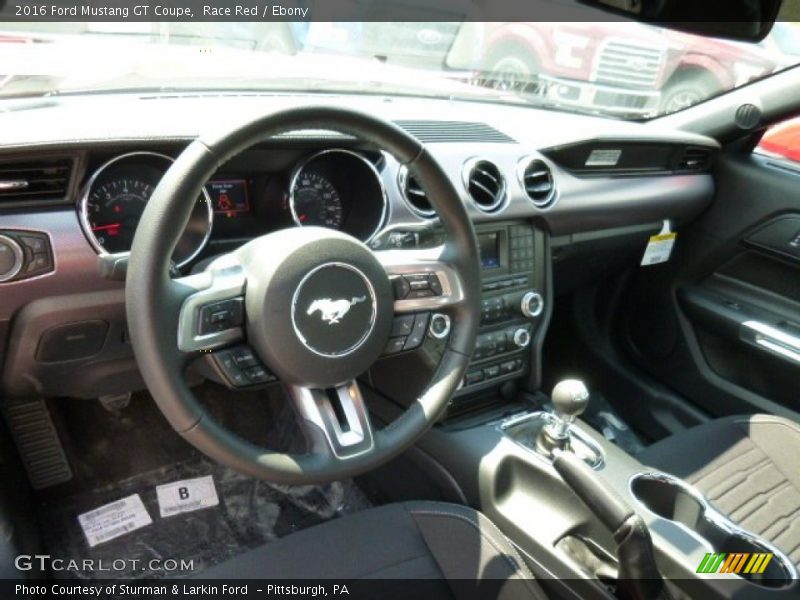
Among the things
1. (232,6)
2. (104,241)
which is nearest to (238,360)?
(104,241)

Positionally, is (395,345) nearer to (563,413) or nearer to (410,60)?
(563,413)

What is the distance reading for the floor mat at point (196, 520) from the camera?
204 cm

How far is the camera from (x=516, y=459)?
1815 mm

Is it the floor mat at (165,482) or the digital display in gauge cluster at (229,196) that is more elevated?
the digital display in gauge cluster at (229,196)

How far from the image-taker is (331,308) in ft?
4.08

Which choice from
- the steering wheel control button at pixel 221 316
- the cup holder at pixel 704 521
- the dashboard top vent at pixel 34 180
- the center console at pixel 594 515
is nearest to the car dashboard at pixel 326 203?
the dashboard top vent at pixel 34 180

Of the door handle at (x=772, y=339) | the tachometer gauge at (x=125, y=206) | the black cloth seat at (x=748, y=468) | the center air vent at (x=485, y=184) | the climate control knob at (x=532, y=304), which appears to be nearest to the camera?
the tachometer gauge at (x=125, y=206)

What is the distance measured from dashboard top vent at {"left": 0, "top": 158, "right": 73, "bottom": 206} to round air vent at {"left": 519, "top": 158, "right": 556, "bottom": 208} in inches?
48.4

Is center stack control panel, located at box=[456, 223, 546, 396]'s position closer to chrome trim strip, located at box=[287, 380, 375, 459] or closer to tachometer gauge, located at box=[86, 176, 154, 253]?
chrome trim strip, located at box=[287, 380, 375, 459]

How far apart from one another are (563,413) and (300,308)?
0.84m

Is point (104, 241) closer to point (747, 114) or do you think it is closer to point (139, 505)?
point (139, 505)

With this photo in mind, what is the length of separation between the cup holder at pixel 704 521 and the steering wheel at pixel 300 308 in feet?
2.38

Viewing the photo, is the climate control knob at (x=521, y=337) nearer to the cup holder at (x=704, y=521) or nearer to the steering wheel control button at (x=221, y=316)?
the cup holder at (x=704, y=521)

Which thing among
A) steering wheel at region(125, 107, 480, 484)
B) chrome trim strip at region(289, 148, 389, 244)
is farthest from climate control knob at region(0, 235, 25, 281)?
chrome trim strip at region(289, 148, 389, 244)
